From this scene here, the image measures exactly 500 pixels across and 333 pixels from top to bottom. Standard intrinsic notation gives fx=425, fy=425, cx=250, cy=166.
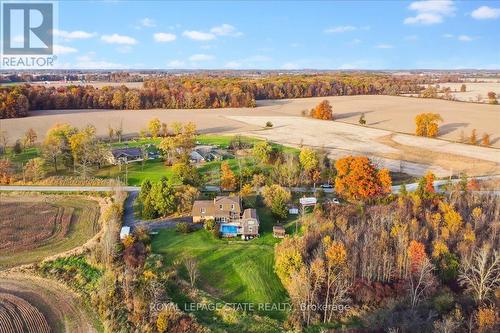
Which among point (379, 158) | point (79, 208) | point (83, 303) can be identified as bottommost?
point (83, 303)

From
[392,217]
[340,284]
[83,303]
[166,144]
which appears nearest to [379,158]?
[392,217]

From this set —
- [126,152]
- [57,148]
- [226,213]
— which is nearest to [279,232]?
[226,213]

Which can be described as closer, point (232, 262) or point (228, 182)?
point (232, 262)

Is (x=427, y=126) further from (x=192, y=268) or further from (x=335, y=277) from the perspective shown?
(x=192, y=268)

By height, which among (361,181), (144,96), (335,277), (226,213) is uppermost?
(144,96)

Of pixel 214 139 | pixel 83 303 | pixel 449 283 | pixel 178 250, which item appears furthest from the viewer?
pixel 214 139

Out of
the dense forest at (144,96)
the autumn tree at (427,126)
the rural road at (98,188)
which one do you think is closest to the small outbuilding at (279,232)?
the rural road at (98,188)

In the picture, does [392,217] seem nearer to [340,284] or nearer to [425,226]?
[425,226]

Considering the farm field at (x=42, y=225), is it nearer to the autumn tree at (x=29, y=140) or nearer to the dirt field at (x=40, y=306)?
the dirt field at (x=40, y=306)
